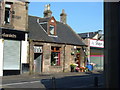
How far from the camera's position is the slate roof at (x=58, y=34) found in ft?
85.8

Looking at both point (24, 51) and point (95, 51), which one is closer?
point (24, 51)

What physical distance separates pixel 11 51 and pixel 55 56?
268 inches

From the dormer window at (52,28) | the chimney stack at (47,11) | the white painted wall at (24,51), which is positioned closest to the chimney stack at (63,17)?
the chimney stack at (47,11)

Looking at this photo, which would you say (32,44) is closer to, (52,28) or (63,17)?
(52,28)

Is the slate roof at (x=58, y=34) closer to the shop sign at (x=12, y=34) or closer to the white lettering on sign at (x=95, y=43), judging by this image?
the shop sign at (x=12, y=34)

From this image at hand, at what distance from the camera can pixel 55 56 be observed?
1104 inches

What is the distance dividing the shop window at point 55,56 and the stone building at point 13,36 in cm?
466

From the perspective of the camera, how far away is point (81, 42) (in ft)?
107

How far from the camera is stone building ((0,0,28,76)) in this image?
72.0 feet

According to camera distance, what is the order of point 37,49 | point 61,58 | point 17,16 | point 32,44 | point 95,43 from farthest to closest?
point 95,43, point 61,58, point 37,49, point 32,44, point 17,16

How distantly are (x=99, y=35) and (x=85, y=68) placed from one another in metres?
10.7

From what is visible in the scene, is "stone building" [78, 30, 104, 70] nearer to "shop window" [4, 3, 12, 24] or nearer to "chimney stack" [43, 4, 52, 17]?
"chimney stack" [43, 4, 52, 17]

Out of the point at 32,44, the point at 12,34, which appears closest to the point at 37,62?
the point at 32,44

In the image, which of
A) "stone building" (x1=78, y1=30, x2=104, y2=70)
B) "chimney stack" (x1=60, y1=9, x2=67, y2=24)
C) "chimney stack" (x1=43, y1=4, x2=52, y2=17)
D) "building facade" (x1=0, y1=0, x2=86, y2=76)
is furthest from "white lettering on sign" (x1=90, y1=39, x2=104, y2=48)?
"chimney stack" (x1=43, y1=4, x2=52, y2=17)
